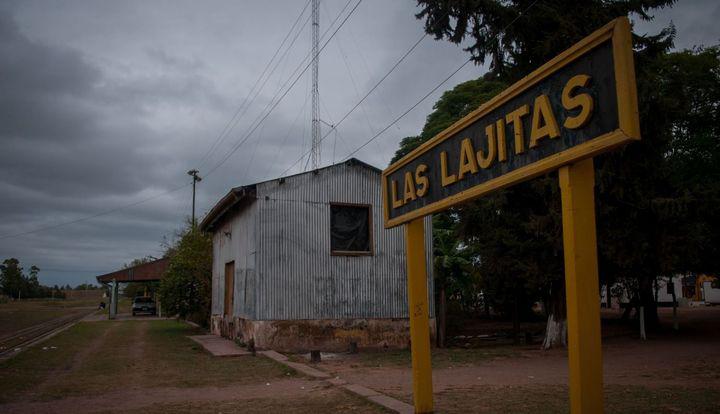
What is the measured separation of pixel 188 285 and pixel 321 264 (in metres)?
10.8

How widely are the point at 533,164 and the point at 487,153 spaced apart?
789mm

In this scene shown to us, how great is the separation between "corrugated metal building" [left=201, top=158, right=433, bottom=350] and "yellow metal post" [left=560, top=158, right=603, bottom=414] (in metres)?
11.9

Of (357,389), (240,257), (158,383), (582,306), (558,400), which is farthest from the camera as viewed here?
(240,257)

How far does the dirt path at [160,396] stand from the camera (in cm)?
800

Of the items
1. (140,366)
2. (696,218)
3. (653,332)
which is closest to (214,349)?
(140,366)

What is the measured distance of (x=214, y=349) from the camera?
1580 centimetres

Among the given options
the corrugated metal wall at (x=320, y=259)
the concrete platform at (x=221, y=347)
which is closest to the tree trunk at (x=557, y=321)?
the corrugated metal wall at (x=320, y=259)

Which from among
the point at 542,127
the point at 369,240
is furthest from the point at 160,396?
the point at 369,240

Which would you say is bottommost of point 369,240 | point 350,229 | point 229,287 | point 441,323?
point 441,323

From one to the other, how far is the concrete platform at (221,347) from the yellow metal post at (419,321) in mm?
8830

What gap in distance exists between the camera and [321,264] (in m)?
16.2

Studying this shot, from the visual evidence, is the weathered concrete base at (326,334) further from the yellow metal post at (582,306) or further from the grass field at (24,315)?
the grass field at (24,315)

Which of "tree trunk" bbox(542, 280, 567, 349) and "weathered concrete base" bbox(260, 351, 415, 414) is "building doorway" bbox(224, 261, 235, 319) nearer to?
"weathered concrete base" bbox(260, 351, 415, 414)

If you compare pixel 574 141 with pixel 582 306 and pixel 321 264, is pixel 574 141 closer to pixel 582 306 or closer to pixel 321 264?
pixel 582 306
